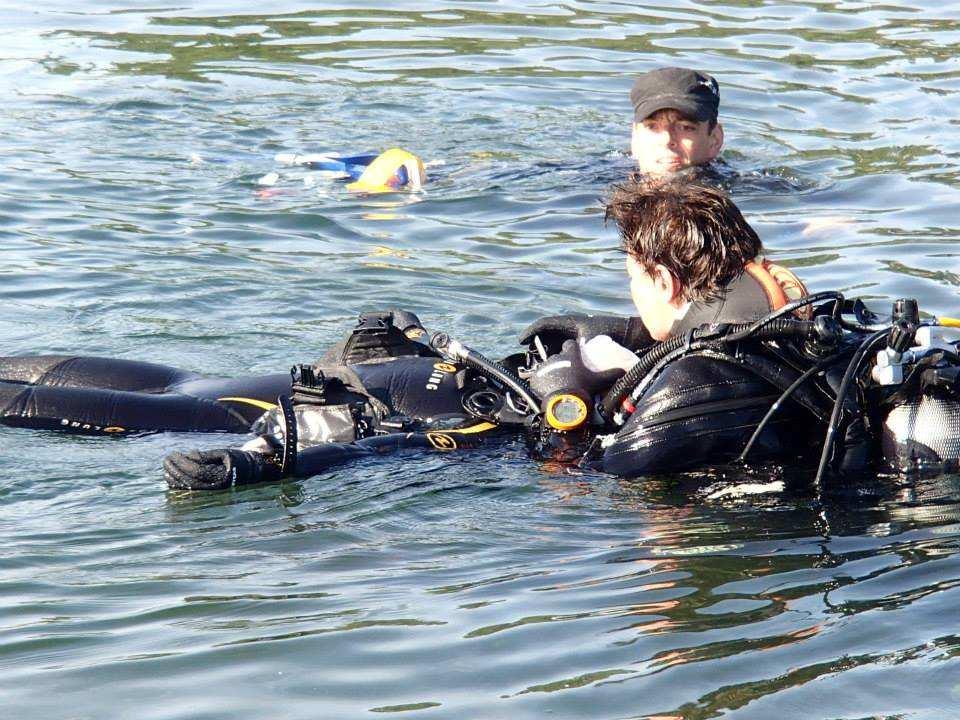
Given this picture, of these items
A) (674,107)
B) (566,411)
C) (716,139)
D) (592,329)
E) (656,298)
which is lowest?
(566,411)

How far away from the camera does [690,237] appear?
452 cm

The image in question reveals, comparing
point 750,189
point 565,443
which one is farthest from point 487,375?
point 750,189

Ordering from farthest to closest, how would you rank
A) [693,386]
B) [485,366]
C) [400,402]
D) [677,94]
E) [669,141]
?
[669,141], [677,94], [400,402], [485,366], [693,386]

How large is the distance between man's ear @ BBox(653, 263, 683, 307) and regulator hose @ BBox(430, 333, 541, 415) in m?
0.56

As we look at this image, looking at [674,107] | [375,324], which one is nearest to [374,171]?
[674,107]

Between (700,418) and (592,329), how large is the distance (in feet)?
3.41

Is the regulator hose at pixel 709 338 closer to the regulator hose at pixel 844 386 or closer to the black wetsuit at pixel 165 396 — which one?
the regulator hose at pixel 844 386

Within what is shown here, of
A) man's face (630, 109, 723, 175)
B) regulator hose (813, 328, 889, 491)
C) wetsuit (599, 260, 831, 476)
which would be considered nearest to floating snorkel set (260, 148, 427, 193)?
man's face (630, 109, 723, 175)

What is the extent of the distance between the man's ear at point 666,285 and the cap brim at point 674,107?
11.8ft

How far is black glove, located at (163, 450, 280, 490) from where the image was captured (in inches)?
175

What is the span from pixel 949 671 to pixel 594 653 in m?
0.79

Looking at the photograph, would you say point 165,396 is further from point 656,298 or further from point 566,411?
point 656,298

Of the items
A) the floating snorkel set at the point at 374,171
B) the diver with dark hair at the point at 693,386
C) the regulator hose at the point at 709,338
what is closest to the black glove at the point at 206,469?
the diver with dark hair at the point at 693,386

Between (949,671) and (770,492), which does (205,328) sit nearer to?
(770,492)
